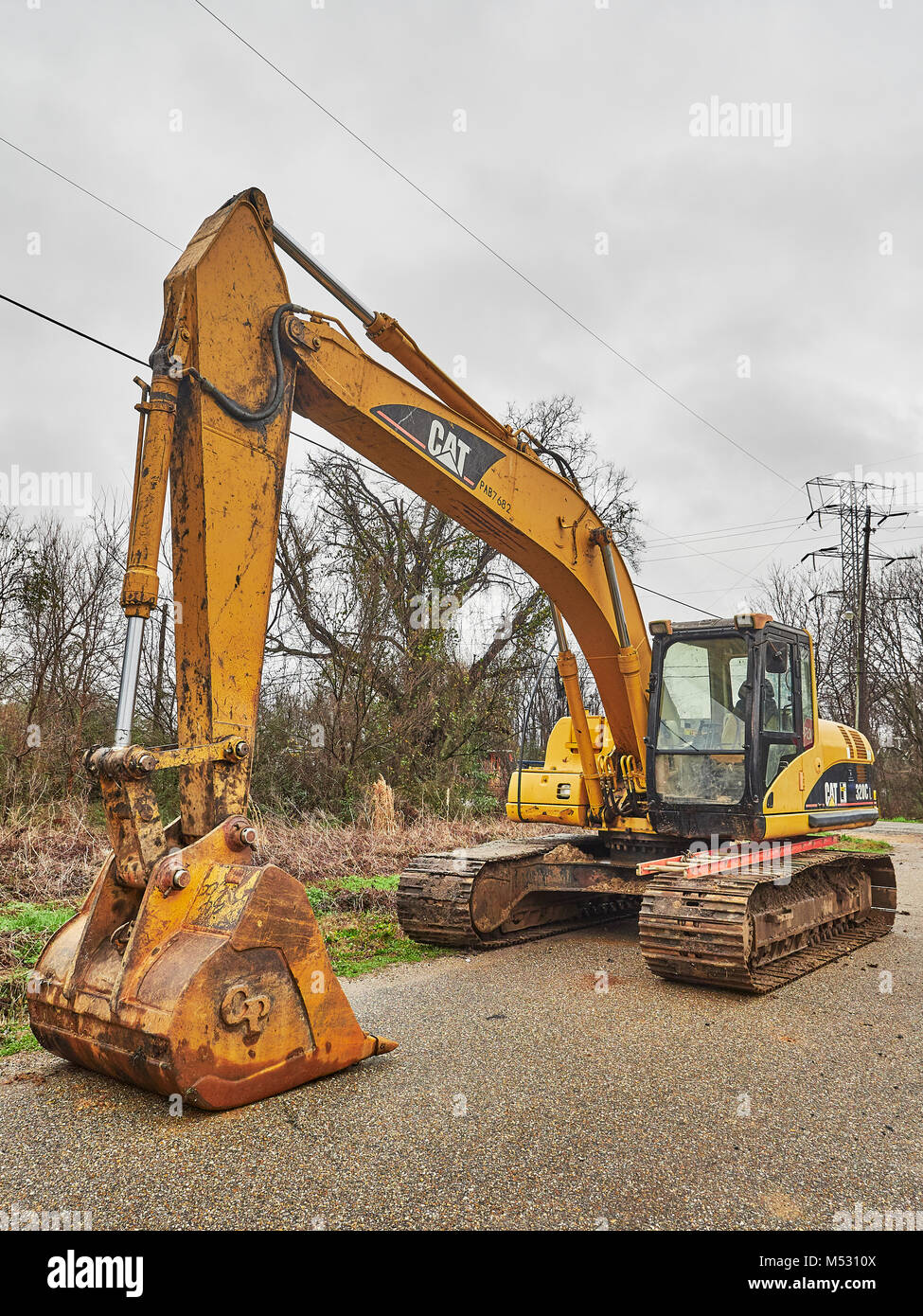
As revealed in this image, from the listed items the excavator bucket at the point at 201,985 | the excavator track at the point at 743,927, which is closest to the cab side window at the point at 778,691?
the excavator track at the point at 743,927

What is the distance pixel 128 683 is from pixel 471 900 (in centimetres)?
391

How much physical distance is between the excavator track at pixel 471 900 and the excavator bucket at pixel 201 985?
9.28ft

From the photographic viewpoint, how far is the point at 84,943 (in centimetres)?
385

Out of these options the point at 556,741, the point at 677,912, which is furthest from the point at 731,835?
the point at 556,741

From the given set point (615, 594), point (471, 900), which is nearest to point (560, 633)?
point (615, 594)

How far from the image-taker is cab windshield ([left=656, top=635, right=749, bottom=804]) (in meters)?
7.07

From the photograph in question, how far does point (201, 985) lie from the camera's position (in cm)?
349

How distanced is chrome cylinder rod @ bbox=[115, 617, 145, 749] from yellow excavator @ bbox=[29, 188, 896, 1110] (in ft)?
0.04

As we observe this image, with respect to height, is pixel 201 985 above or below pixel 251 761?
below

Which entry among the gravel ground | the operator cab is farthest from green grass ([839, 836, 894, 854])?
the gravel ground

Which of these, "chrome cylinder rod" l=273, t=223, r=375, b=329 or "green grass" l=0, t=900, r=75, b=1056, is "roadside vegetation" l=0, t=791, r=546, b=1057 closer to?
"green grass" l=0, t=900, r=75, b=1056

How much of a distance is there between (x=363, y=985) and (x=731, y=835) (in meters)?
3.01

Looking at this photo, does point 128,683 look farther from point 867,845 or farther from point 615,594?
point 867,845

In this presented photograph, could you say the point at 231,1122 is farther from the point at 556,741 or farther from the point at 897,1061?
the point at 556,741
